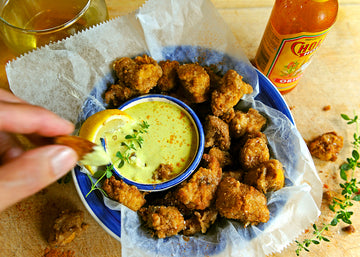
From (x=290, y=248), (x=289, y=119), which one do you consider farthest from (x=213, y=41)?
(x=290, y=248)

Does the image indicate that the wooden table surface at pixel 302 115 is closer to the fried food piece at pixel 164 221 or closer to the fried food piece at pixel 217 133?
the fried food piece at pixel 164 221

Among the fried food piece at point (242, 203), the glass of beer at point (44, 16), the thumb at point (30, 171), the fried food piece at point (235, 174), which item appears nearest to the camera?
the thumb at point (30, 171)

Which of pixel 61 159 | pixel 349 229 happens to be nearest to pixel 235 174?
pixel 349 229

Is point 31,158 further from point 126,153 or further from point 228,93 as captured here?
point 228,93

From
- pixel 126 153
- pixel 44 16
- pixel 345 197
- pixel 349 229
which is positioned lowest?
pixel 349 229

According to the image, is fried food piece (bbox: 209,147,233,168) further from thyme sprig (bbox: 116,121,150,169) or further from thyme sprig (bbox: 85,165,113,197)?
thyme sprig (bbox: 85,165,113,197)

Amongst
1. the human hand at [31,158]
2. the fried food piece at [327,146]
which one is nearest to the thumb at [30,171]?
the human hand at [31,158]

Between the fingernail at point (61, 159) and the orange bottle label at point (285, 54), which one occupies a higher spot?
the fingernail at point (61, 159)
